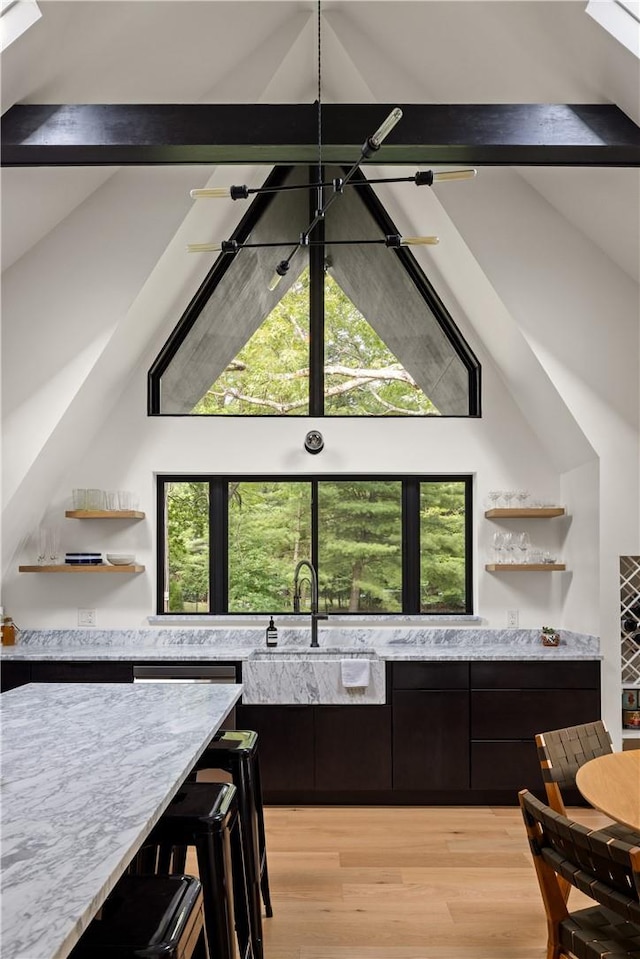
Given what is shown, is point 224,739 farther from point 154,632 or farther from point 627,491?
point 627,491

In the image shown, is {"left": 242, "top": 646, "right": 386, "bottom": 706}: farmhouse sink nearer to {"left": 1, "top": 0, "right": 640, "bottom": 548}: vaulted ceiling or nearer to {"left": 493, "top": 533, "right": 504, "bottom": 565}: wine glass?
{"left": 493, "top": 533, "right": 504, "bottom": 565}: wine glass

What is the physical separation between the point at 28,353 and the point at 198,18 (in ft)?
6.25

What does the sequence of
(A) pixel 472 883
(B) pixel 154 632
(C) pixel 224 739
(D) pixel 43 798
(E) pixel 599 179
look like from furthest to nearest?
(B) pixel 154 632
(E) pixel 599 179
(A) pixel 472 883
(C) pixel 224 739
(D) pixel 43 798

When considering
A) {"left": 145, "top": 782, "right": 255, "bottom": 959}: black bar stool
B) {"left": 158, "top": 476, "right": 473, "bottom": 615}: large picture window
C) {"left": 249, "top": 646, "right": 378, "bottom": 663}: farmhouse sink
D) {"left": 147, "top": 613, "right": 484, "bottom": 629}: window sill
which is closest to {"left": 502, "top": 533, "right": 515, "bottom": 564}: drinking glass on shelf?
{"left": 158, "top": 476, "right": 473, "bottom": 615}: large picture window

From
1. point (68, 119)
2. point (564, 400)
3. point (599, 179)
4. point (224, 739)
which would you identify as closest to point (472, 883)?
point (224, 739)

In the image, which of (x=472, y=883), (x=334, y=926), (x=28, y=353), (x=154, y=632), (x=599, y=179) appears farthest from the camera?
(x=154, y=632)

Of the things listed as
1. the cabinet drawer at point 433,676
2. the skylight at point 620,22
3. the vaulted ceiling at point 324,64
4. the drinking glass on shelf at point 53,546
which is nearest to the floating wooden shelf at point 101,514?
the drinking glass on shelf at point 53,546

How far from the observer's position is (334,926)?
303 centimetres

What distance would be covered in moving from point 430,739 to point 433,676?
13.9 inches

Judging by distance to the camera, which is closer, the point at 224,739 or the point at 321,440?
the point at 224,739

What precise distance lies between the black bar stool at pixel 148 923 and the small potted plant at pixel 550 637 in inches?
138

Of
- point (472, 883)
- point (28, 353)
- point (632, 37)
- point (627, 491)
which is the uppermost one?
point (632, 37)

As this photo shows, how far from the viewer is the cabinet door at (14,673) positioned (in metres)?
4.46

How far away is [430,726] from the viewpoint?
4.46 meters
